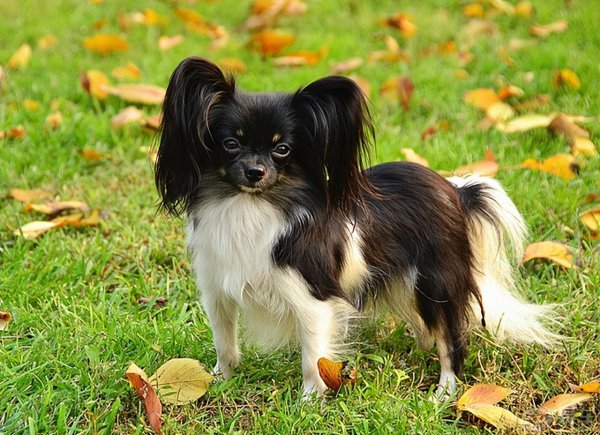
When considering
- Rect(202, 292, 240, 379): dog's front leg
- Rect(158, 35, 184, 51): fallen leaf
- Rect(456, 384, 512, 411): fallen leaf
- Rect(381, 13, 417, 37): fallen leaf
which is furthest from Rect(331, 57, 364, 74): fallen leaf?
Rect(456, 384, 512, 411): fallen leaf

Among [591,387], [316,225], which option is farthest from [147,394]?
[591,387]

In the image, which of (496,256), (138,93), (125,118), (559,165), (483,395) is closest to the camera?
(483,395)

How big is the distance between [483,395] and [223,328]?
0.99m

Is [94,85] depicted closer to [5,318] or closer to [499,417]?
[5,318]

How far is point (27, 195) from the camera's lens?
179 inches

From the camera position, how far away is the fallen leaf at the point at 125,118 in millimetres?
5301

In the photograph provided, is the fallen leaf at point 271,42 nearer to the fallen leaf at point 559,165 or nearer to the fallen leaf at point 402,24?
the fallen leaf at point 402,24

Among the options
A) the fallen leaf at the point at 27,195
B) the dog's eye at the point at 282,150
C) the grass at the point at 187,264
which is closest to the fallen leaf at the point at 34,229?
the grass at the point at 187,264

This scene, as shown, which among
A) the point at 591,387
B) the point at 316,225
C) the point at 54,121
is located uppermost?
the point at 316,225

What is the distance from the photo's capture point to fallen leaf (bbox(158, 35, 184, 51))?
6.53 meters

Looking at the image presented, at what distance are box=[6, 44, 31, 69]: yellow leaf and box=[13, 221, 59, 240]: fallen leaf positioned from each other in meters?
2.25

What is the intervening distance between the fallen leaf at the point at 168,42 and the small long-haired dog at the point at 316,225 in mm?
3622

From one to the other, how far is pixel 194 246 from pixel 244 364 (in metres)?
0.62

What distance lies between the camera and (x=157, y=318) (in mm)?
3650
